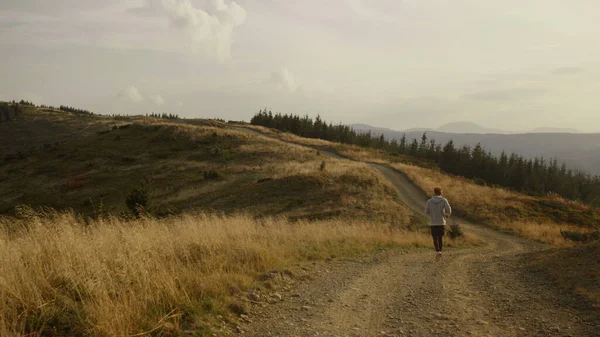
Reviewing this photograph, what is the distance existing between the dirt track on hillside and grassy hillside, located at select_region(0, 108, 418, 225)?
47.3 ft

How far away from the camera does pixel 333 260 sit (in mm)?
10875

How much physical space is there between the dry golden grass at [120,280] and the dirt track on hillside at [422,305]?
0.97 m

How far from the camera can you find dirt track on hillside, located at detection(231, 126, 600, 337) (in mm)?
5629

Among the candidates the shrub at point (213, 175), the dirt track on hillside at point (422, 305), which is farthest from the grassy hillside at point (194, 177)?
the dirt track on hillside at point (422, 305)

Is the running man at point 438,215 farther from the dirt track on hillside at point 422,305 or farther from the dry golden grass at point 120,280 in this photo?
the dry golden grass at point 120,280

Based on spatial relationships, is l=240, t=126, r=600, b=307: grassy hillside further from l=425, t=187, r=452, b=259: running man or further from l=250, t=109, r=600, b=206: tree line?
l=250, t=109, r=600, b=206: tree line

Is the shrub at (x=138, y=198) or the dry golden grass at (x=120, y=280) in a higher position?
the dry golden grass at (x=120, y=280)

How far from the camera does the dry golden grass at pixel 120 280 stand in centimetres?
464

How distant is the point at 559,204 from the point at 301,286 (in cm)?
3387

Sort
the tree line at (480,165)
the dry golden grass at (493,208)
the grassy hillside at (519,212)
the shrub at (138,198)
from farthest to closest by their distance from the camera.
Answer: the tree line at (480,165), the grassy hillside at (519,212), the dry golden grass at (493,208), the shrub at (138,198)

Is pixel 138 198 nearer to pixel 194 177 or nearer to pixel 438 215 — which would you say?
pixel 438 215

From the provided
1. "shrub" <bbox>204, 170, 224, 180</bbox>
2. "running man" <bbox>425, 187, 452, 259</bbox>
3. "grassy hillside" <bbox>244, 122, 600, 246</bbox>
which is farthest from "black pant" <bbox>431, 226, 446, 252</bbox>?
"shrub" <bbox>204, 170, 224, 180</bbox>

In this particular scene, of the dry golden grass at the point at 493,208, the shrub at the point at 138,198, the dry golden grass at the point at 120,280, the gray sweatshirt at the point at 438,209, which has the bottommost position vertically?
the shrub at the point at 138,198

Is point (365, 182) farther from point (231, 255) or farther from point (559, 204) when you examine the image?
point (231, 255)
